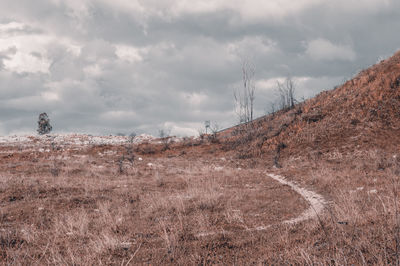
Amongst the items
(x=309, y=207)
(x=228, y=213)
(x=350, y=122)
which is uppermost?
(x=350, y=122)

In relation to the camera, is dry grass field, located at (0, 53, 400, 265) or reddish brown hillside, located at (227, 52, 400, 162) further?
reddish brown hillside, located at (227, 52, 400, 162)

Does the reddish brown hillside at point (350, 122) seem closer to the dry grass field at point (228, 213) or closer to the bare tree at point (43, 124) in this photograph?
the dry grass field at point (228, 213)

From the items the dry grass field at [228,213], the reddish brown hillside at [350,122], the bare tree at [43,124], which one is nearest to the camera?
the dry grass field at [228,213]

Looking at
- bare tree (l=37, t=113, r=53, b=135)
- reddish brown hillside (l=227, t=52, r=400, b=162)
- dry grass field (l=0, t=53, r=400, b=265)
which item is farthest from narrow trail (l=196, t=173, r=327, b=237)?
bare tree (l=37, t=113, r=53, b=135)

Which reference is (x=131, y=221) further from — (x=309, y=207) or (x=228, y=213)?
(x=309, y=207)

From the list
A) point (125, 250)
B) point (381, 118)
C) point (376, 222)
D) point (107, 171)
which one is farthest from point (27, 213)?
point (381, 118)

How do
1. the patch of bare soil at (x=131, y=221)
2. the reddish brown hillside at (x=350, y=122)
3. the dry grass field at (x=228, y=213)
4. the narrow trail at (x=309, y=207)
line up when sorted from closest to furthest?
1. the dry grass field at (x=228, y=213)
2. the patch of bare soil at (x=131, y=221)
3. the narrow trail at (x=309, y=207)
4. the reddish brown hillside at (x=350, y=122)

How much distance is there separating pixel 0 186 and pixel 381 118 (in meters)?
27.0

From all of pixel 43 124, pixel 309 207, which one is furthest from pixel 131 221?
pixel 43 124

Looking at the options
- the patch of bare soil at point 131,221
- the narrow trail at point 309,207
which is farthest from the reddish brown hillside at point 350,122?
the patch of bare soil at point 131,221

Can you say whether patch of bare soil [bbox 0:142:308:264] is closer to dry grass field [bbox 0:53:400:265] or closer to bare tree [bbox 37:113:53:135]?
dry grass field [bbox 0:53:400:265]

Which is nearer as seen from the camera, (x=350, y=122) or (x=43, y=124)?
(x=350, y=122)

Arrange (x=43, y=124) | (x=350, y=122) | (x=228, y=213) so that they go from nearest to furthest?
(x=228, y=213)
(x=350, y=122)
(x=43, y=124)

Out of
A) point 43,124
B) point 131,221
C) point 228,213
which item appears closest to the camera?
point 228,213
